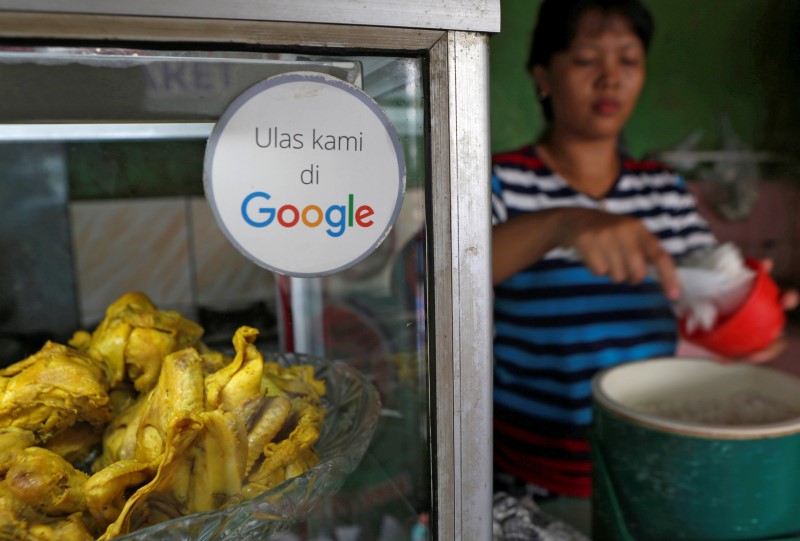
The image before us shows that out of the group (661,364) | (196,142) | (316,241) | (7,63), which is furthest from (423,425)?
(661,364)

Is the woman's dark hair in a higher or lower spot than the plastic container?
higher

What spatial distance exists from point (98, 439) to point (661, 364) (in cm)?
84

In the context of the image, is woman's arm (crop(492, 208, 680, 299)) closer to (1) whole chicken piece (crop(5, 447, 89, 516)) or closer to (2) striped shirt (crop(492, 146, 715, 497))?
(2) striped shirt (crop(492, 146, 715, 497))

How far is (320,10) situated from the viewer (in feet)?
1.37

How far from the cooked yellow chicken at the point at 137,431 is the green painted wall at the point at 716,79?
5.53 feet

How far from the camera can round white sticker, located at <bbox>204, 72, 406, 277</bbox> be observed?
0.43m

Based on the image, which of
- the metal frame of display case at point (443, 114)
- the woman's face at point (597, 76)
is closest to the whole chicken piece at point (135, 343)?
the metal frame of display case at point (443, 114)

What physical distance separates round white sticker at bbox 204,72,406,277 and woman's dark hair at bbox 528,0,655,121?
1.53 meters

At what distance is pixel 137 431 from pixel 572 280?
1466 mm

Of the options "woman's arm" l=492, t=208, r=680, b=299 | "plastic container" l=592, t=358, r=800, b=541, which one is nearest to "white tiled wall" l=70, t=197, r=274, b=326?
Answer: "plastic container" l=592, t=358, r=800, b=541

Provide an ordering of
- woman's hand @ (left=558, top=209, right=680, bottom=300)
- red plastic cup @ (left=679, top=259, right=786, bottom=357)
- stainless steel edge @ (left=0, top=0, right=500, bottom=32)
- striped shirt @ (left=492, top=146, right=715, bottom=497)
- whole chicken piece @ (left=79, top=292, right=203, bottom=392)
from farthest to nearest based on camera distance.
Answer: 1. striped shirt @ (left=492, top=146, right=715, bottom=497)
2. woman's hand @ (left=558, top=209, right=680, bottom=300)
3. red plastic cup @ (left=679, top=259, right=786, bottom=357)
4. whole chicken piece @ (left=79, top=292, right=203, bottom=392)
5. stainless steel edge @ (left=0, top=0, right=500, bottom=32)

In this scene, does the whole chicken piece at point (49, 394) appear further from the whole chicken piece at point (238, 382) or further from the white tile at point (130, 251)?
the white tile at point (130, 251)

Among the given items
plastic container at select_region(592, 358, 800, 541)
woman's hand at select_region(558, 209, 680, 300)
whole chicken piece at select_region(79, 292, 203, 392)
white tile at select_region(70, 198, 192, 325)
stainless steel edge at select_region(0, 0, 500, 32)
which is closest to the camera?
stainless steel edge at select_region(0, 0, 500, 32)

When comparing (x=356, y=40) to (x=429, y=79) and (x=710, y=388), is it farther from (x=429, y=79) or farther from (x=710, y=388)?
(x=710, y=388)
